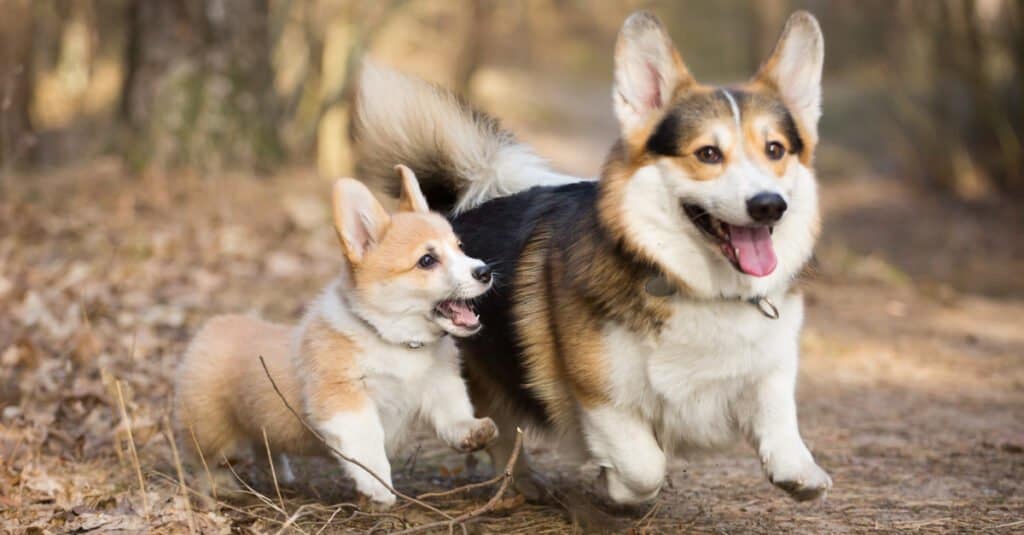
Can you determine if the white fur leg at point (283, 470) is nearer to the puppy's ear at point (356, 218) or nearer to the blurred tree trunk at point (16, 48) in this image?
the puppy's ear at point (356, 218)

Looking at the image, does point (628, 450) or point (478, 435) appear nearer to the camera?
point (628, 450)

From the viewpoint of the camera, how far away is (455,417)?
3.88m

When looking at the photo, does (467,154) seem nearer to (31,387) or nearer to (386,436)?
(386,436)

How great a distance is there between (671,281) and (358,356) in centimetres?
106

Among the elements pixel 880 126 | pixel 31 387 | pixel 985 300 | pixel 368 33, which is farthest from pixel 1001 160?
pixel 31 387

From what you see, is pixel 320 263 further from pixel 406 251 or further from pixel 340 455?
pixel 340 455

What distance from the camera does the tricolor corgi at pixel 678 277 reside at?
11.5 ft

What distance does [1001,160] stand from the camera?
1346 centimetres

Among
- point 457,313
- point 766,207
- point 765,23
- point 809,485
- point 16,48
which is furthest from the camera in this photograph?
point 765,23

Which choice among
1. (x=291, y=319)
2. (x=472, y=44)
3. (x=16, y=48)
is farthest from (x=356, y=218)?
(x=472, y=44)

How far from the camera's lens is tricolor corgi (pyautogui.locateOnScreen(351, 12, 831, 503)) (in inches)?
138

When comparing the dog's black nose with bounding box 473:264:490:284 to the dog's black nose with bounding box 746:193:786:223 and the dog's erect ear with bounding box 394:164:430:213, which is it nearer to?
the dog's erect ear with bounding box 394:164:430:213

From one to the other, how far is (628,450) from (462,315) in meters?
0.73

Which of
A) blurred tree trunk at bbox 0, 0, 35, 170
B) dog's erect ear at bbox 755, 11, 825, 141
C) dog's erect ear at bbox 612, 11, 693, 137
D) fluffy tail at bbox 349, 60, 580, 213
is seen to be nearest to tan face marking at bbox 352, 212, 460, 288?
fluffy tail at bbox 349, 60, 580, 213
